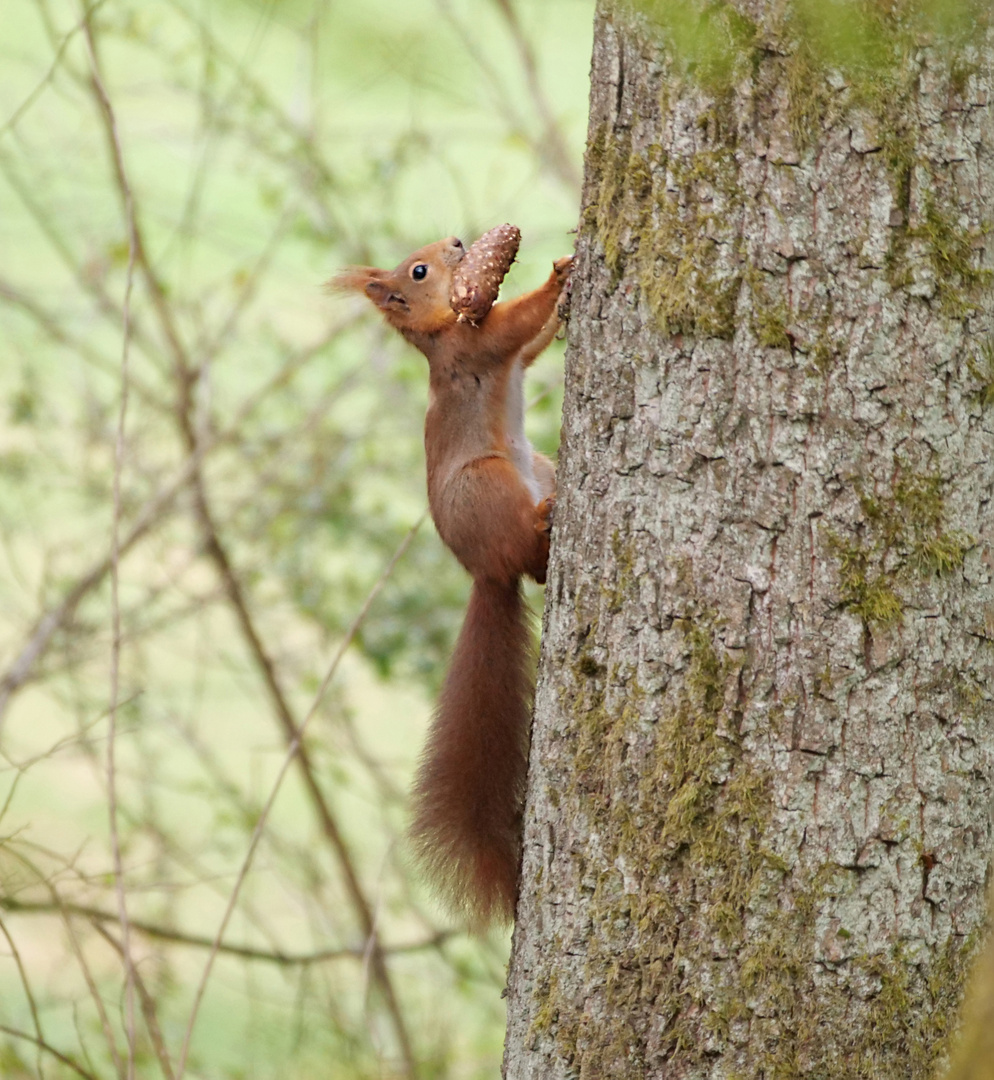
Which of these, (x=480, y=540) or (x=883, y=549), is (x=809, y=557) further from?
(x=480, y=540)

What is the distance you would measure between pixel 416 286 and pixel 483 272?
1.54 ft

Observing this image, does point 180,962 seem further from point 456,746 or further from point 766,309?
point 766,309

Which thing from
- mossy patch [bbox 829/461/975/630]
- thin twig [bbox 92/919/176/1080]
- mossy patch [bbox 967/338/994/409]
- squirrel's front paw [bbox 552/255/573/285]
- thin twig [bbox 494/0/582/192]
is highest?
thin twig [bbox 494/0/582/192]

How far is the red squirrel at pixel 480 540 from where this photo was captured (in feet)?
6.40

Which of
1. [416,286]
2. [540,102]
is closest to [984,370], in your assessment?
[416,286]

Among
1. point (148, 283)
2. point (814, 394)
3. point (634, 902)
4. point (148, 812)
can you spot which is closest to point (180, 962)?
point (148, 812)

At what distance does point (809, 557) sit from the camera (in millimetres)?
1436

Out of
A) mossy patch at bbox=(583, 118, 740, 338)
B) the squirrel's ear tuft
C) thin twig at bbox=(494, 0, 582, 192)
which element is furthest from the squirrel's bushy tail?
thin twig at bbox=(494, 0, 582, 192)

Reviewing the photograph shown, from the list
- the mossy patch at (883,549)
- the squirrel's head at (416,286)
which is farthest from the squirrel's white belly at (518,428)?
the mossy patch at (883,549)

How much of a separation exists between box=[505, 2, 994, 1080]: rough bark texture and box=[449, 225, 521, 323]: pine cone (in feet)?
2.35

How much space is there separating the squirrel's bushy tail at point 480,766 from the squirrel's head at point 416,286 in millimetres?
760

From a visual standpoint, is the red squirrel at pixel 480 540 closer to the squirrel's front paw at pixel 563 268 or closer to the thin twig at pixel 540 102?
the squirrel's front paw at pixel 563 268

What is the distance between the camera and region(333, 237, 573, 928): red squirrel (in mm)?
1951

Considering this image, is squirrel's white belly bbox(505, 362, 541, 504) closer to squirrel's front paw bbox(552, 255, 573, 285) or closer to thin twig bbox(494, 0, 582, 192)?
squirrel's front paw bbox(552, 255, 573, 285)
